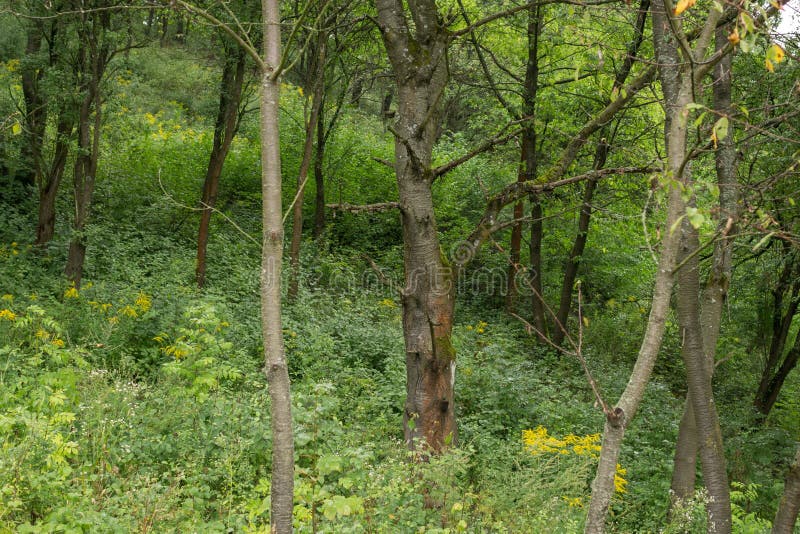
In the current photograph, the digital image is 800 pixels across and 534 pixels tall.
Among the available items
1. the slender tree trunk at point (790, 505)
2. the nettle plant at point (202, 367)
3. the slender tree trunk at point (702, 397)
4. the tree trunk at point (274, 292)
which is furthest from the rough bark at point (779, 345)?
the tree trunk at point (274, 292)

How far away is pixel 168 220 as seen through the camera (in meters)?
13.3

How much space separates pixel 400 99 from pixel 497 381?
416 centimetres

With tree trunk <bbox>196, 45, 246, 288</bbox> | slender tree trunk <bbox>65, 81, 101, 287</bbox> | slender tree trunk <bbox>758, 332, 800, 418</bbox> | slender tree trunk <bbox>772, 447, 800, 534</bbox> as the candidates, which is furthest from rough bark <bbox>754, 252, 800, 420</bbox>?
slender tree trunk <bbox>65, 81, 101, 287</bbox>

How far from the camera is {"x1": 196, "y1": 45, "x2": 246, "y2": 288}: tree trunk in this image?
10.5m

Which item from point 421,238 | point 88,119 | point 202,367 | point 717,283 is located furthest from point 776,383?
point 88,119

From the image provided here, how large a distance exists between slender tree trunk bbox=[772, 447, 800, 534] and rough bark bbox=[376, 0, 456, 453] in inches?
101

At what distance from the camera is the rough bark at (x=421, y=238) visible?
550 centimetres

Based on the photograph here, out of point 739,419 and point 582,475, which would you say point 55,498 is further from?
point 739,419

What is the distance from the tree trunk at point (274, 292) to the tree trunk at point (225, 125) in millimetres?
7535

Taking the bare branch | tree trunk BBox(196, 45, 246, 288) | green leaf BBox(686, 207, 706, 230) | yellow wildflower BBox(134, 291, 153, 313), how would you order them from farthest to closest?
tree trunk BBox(196, 45, 246, 288) → yellow wildflower BBox(134, 291, 153, 313) → the bare branch → green leaf BBox(686, 207, 706, 230)

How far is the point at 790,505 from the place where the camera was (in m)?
4.56

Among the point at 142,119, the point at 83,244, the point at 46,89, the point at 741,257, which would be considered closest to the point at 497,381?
the point at 741,257

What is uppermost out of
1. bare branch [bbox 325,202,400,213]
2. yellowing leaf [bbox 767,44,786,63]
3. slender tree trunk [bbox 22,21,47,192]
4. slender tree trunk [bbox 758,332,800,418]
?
A: slender tree trunk [bbox 22,21,47,192]

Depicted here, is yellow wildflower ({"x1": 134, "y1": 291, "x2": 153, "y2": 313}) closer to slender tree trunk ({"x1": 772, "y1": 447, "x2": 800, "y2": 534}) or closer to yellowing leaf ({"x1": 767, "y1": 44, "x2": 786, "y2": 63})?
slender tree trunk ({"x1": 772, "y1": 447, "x2": 800, "y2": 534})
